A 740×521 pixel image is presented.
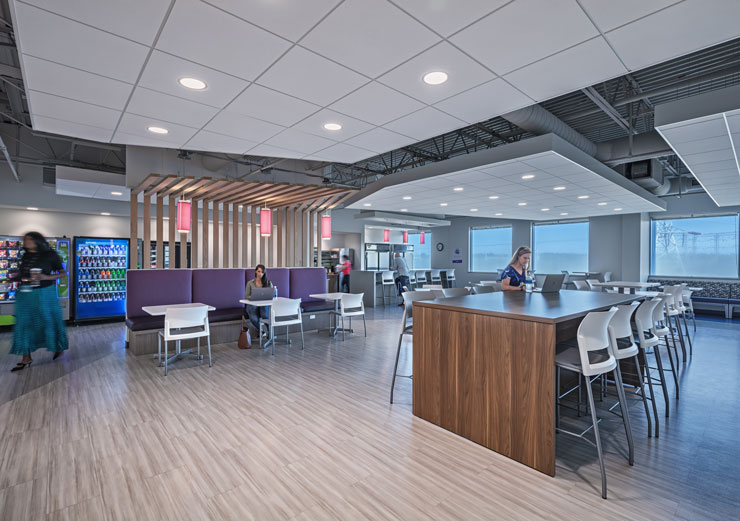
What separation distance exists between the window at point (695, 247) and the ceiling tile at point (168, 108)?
1325 centimetres

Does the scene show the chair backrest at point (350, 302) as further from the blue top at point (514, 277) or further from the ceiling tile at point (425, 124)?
the ceiling tile at point (425, 124)

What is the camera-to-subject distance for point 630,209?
9820 millimetres

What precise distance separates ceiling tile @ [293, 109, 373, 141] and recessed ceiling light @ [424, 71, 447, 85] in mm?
1080

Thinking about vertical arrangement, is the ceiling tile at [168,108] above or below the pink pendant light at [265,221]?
above

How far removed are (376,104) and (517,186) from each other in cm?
438

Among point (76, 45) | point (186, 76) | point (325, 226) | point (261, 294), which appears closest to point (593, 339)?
point (186, 76)

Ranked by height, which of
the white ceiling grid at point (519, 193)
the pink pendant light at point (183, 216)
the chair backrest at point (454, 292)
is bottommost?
the chair backrest at point (454, 292)

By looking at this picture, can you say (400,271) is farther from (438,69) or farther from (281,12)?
(281,12)

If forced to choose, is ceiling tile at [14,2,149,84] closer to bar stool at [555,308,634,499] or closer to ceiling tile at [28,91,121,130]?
ceiling tile at [28,91,121,130]

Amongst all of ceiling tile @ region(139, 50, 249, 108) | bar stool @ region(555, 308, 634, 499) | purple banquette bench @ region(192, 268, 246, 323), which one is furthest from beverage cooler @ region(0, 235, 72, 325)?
bar stool @ region(555, 308, 634, 499)

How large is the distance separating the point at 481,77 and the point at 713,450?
137 inches

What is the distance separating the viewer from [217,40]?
2473mm

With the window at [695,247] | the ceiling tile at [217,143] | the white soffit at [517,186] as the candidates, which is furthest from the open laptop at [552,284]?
the window at [695,247]

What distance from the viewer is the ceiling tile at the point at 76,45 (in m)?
2.27
